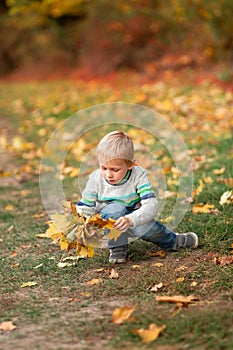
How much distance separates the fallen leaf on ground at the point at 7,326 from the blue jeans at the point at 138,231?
1024 mm

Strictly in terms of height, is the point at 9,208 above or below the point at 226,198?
below

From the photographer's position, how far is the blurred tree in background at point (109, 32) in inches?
535

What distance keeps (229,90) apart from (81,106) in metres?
2.72

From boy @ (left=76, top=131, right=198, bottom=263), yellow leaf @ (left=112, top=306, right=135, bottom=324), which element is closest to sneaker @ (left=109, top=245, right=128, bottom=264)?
boy @ (left=76, top=131, right=198, bottom=263)

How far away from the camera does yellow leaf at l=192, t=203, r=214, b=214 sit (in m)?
5.06

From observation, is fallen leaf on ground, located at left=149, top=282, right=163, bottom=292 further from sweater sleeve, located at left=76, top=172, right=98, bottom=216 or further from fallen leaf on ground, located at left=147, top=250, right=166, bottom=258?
sweater sleeve, located at left=76, top=172, right=98, bottom=216

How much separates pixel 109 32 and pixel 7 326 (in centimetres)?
1639

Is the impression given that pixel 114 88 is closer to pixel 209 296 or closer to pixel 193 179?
pixel 193 179

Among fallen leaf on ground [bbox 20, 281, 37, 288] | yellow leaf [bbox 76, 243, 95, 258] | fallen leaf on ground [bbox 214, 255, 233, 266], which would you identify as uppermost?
yellow leaf [bbox 76, 243, 95, 258]

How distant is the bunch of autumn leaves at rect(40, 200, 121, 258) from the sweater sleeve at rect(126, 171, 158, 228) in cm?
16

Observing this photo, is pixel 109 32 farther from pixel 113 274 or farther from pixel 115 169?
pixel 113 274

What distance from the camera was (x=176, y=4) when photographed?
1376 cm

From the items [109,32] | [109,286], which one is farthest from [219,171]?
[109,32]

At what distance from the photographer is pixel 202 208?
5.11 meters
